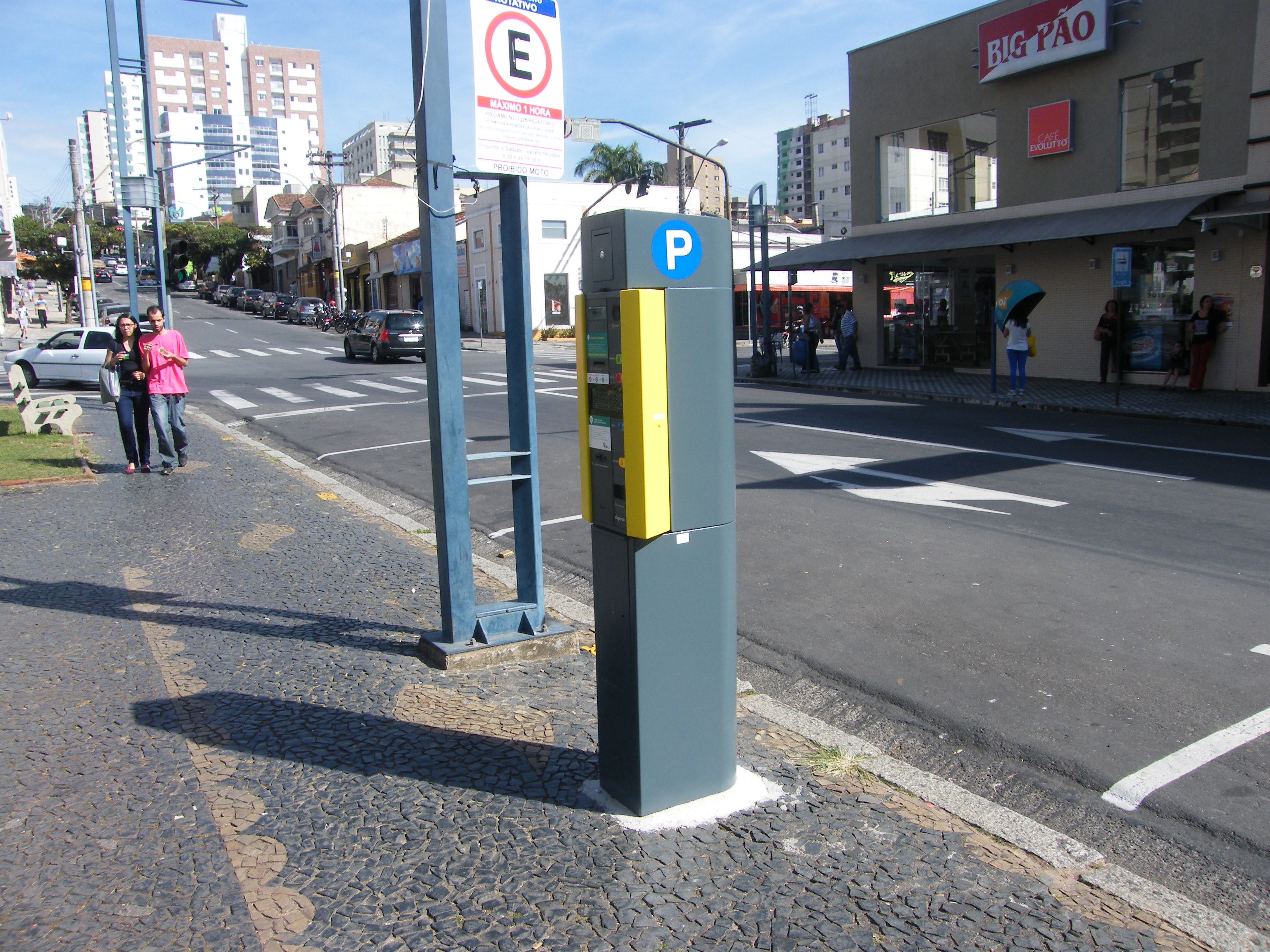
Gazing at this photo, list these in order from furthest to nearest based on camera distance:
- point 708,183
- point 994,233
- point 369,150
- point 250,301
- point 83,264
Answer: point 369,150 < point 708,183 < point 250,301 < point 83,264 < point 994,233

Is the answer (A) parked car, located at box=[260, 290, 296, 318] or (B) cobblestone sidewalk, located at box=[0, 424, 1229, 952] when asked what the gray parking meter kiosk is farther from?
(A) parked car, located at box=[260, 290, 296, 318]

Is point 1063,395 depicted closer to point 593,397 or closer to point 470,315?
point 593,397

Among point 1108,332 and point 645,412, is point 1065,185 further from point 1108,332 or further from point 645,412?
point 645,412

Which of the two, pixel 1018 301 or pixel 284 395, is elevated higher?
pixel 1018 301

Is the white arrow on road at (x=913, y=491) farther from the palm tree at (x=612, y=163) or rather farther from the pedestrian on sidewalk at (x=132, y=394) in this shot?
the palm tree at (x=612, y=163)

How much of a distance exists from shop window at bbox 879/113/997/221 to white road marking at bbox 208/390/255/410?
16.7m

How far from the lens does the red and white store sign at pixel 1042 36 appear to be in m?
19.4

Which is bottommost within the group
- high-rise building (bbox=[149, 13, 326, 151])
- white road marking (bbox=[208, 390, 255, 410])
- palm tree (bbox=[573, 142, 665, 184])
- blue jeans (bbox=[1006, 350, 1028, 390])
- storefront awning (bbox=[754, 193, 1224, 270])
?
white road marking (bbox=[208, 390, 255, 410])

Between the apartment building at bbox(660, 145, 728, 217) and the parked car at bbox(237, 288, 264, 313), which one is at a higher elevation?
the apartment building at bbox(660, 145, 728, 217)

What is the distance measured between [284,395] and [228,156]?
5842 inches

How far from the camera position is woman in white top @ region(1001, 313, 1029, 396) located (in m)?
17.5

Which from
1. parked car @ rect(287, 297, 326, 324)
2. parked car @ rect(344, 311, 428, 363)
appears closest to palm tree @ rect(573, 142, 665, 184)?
parked car @ rect(287, 297, 326, 324)

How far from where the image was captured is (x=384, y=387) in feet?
76.1

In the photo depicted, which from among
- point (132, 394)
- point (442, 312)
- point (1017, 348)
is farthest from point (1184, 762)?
point (1017, 348)
